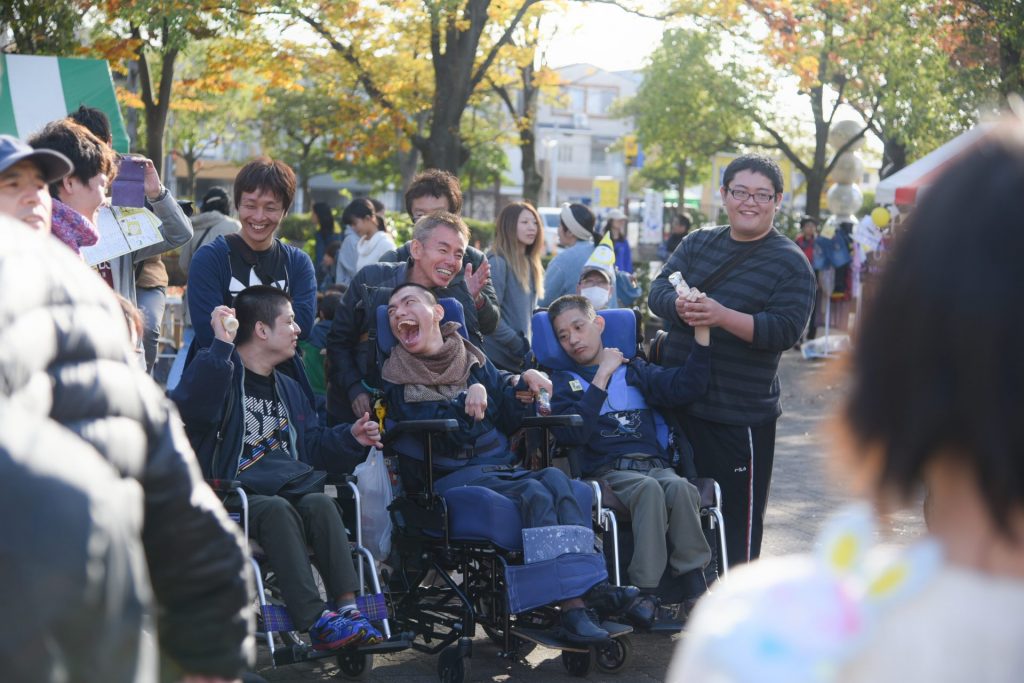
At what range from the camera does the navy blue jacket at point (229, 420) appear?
16.8 feet

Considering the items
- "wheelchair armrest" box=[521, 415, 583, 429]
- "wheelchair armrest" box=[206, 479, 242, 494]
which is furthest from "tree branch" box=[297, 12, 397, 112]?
"wheelchair armrest" box=[206, 479, 242, 494]

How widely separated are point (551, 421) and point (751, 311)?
1.06 meters

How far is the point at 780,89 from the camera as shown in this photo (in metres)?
32.7

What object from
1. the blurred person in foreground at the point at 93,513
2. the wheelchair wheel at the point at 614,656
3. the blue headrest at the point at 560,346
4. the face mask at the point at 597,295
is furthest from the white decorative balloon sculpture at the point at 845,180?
the blurred person in foreground at the point at 93,513

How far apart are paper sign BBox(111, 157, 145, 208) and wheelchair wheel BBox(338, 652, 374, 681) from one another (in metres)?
2.30

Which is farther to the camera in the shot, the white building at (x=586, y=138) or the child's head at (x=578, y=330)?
the white building at (x=586, y=138)

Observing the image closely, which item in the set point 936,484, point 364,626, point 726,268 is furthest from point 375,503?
point 936,484

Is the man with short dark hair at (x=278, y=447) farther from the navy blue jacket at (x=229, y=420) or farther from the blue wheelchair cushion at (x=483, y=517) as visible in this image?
the blue wheelchair cushion at (x=483, y=517)

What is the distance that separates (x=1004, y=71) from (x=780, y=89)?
800 inches

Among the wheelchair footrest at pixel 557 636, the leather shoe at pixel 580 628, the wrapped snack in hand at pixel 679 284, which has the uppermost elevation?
the wrapped snack in hand at pixel 679 284

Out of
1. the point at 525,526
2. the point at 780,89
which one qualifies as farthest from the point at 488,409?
the point at 780,89

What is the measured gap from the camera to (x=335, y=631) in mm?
4992

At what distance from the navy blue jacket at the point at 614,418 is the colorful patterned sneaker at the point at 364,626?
1.42 m

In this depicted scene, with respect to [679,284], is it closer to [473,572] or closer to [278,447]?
[473,572]
